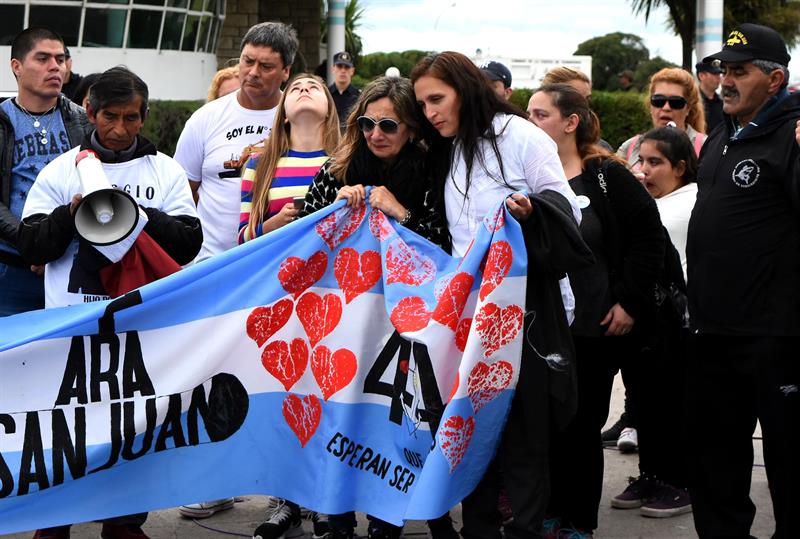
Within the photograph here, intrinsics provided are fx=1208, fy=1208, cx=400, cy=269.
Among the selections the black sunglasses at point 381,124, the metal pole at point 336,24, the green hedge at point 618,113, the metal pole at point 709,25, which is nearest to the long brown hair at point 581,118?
the black sunglasses at point 381,124

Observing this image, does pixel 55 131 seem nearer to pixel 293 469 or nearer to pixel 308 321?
pixel 308 321

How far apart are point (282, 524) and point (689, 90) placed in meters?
3.95

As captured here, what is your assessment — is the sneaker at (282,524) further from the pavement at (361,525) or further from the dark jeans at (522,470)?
the dark jeans at (522,470)

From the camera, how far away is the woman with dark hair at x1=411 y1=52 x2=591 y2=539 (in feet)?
16.0

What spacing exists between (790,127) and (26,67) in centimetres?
360

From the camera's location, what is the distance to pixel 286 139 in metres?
6.07

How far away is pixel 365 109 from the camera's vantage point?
5.35 meters

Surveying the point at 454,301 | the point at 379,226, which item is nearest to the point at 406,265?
the point at 379,226

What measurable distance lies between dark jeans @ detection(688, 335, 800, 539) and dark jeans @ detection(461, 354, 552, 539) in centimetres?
83

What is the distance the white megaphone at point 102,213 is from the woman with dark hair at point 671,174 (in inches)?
113

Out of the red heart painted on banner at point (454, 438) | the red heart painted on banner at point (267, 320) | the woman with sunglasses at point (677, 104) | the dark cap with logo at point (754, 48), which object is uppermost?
the dark cap with logo at point (754, 48)

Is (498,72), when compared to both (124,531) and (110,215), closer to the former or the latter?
(110,215)

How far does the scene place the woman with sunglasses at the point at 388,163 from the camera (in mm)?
5289

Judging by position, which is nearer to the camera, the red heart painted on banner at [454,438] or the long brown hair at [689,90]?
the red heart painted on banner at [454,438]
